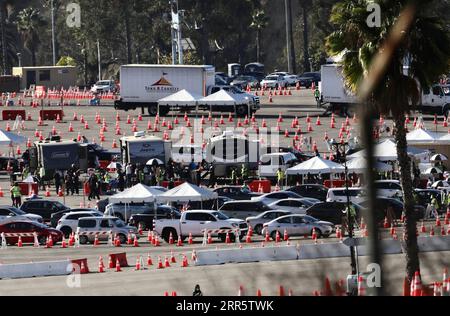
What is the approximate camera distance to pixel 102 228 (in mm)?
37906

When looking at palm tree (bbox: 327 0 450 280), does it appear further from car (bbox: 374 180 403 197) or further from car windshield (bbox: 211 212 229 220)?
car (bbox: 374 180 403 197)

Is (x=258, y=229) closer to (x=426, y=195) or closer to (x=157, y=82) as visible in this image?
(x=426, y=195)

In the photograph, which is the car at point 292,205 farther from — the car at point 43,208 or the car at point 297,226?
the car at point 43,208

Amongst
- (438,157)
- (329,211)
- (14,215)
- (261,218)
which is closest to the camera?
(261,218)

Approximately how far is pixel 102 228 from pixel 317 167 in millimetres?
10163

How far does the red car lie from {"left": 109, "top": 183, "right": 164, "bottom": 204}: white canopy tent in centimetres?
298

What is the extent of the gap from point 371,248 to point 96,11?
11044 centimetres

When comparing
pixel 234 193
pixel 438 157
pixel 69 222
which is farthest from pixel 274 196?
pixel 438 157

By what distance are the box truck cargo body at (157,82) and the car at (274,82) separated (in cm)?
2203

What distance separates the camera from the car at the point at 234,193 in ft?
145

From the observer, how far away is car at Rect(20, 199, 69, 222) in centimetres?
4131
